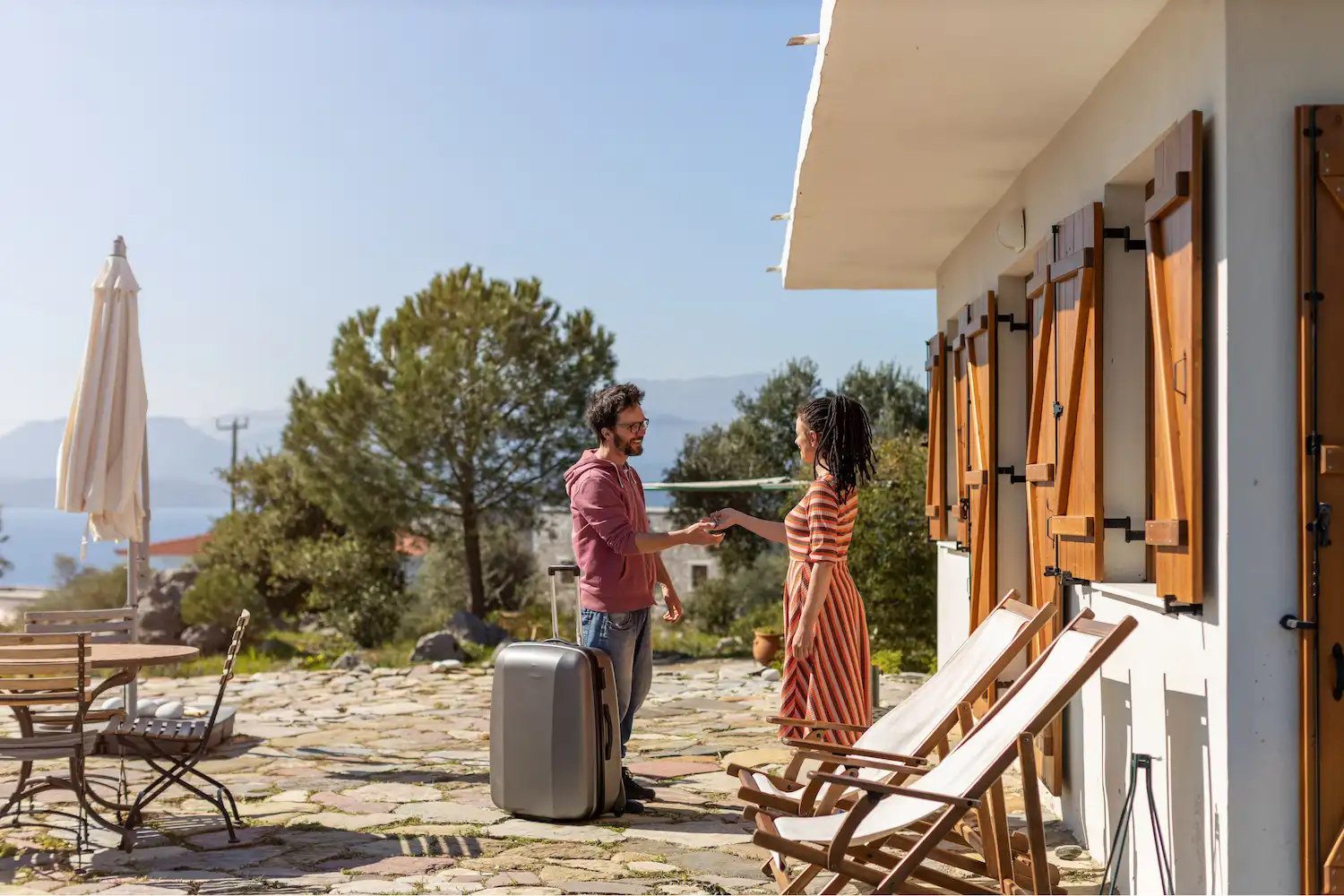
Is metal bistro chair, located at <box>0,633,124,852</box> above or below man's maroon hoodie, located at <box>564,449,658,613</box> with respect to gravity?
below

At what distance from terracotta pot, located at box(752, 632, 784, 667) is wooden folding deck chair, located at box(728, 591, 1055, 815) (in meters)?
6.60

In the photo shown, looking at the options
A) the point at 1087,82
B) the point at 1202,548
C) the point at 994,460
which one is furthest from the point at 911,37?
the point at 994,460

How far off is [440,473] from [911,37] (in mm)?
14809

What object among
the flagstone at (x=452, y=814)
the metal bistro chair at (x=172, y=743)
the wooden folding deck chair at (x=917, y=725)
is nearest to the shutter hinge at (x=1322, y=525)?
the wooden folding deck chair at (x=917, y=725)

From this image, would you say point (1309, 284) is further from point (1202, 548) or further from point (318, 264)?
point (318, 264)

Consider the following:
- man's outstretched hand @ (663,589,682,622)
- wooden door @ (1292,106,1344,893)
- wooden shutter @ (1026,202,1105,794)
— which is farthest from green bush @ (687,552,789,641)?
wooden door @ (1292,106,1344,893)

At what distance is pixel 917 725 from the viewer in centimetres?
404

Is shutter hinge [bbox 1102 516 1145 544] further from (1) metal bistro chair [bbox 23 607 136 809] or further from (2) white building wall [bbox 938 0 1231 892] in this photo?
(1) metal bistro chair [bbox 23 607 136 809]

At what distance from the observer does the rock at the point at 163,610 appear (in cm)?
1872

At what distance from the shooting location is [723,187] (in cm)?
Answer: 5319

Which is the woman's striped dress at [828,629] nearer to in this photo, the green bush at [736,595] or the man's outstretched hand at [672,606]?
the man's outstretched hand at [672,606]

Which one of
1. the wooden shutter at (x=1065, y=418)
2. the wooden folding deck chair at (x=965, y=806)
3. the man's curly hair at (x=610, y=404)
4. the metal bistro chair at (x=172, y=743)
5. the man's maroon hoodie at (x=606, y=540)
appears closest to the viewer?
the wooden folding deck chair at (x=965, y=806)

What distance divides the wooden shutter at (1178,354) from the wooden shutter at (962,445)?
9.73 ft

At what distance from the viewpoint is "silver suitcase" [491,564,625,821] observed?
4.86m
